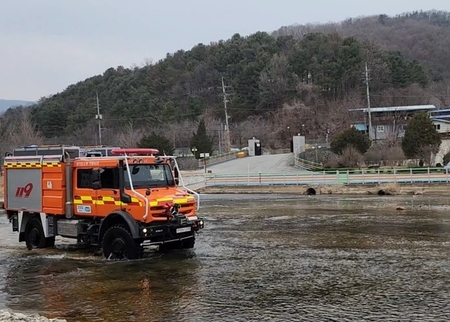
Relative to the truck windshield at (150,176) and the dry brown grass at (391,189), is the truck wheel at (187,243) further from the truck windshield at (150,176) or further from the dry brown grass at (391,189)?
the dry brown grass at (391,189)

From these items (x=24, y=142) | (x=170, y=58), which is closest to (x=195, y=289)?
(x=24, y=142)

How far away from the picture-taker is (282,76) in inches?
4195

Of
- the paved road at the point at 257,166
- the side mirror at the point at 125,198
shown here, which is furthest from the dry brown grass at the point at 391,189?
the side mirror at the point at 125,198

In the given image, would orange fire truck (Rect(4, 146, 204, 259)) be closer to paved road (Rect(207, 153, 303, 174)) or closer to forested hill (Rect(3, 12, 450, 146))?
paved road (Rect(207, 153, 303, 174))

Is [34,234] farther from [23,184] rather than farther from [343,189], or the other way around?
[343,189]

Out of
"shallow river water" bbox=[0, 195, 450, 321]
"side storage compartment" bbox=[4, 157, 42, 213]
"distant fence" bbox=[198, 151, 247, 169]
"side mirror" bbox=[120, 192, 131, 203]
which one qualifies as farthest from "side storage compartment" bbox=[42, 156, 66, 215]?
"distant fence" bbox=[198, 151, 247, 169]

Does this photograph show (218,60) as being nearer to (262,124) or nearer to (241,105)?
(241,105)

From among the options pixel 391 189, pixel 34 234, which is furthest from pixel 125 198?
pixel 391 189

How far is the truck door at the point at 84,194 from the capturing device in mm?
13219

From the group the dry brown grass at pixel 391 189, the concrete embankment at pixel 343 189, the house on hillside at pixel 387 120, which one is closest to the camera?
the concrete embankment at pixel 343 189

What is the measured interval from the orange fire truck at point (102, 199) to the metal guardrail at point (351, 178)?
23418 mm

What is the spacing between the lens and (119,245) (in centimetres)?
1239

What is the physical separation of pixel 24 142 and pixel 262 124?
4762 centimetres

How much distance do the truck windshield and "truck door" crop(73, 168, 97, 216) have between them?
3.77 ft
